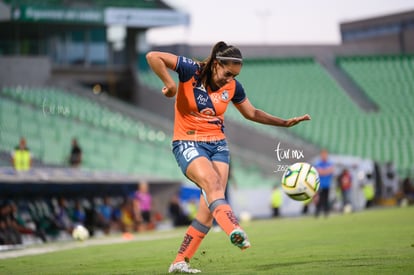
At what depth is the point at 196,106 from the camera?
10.6 metres

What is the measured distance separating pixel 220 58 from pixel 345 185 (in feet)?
79.0

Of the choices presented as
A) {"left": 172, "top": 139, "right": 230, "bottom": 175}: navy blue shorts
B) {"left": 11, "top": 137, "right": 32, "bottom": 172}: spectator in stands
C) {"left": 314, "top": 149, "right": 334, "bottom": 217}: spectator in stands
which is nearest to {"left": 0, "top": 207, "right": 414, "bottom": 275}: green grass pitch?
{"left": 172, "top": 139, "right": 230, "bottom": 175}: navy blue shorts

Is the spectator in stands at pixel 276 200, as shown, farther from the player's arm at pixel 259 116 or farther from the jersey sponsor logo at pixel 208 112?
the jersey sponsor logo at pixel 208 112

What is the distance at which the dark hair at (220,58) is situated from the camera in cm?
1047

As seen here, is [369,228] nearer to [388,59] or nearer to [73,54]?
[73,54]

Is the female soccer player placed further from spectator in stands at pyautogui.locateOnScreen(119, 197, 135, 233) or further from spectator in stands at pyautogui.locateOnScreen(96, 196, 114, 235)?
spectator in stands at pyautogui.locateOnScreen(119, 197, 135, 233)

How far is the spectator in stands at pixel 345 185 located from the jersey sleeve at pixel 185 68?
23.8 meters

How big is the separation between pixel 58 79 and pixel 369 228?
29119 millimetres

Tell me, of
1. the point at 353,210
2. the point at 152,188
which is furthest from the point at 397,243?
the point at 353,210

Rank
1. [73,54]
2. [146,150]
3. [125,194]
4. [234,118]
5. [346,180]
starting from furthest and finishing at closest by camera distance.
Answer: [73,54] < [234,118] < [146,150] < [346,180] < [125,194]

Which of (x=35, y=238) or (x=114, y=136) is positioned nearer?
(x=35, y=238)

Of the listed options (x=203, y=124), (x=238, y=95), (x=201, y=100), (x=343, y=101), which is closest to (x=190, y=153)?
(x=203, y=124)

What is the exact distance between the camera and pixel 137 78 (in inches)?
1903

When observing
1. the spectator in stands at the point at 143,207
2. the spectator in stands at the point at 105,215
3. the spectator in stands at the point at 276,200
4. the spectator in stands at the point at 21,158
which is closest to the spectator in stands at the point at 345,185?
the spectator in stands at the point at 276,200
